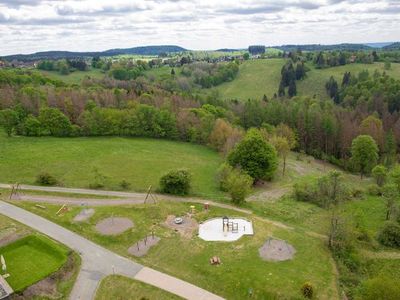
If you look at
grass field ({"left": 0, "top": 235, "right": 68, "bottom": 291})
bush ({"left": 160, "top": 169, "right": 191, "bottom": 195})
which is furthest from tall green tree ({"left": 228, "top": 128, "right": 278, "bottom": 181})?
grass field ({"left": 0, "top": 235, "right": 68, "bottom": 291})

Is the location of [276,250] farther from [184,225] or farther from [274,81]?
[274,81]

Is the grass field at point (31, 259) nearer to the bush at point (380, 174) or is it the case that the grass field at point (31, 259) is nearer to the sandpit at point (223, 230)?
the sandpit at point (223, 230)

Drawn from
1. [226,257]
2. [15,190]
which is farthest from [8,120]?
[226,257]

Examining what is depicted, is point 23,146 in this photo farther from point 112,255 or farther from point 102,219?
point 112,255

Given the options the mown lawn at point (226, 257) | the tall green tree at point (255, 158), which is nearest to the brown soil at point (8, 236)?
the mown lawn at point (226, 257)

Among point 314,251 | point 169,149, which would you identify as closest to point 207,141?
point 169,149

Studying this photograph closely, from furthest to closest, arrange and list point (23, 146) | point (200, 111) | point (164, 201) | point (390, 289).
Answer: point (200, 111) → point (23, 146) → point (164, 201) → point (390, 289)
